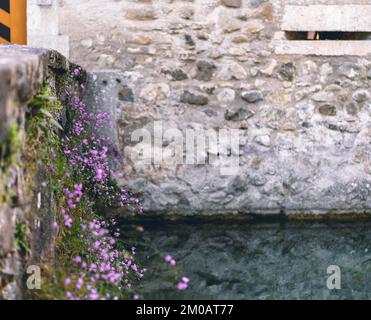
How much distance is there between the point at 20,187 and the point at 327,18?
3.10 m

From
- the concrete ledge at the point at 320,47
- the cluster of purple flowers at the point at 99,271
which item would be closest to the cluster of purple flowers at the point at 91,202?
the cluster of purple flowers at the point at 99,271

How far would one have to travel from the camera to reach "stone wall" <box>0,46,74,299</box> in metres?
2.05

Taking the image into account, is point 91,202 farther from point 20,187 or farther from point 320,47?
point 320,47

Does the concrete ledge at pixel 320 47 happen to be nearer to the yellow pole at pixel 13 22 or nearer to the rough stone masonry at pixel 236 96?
the rough stone masonry at pixel 236 96

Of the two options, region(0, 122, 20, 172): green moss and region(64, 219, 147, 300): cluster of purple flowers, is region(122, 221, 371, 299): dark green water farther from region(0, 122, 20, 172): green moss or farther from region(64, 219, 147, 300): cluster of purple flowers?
region(0, 122, 20, 172): green moss

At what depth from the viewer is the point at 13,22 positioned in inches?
190

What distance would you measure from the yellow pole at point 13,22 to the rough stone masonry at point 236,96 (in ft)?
1.20

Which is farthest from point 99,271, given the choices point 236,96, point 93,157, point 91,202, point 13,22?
point 13,22

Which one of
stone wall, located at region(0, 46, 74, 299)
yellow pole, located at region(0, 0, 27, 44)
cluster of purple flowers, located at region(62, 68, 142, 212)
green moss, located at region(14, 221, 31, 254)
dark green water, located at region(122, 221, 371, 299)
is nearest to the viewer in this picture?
stone wall, located at region(0, 46, 74, 299)

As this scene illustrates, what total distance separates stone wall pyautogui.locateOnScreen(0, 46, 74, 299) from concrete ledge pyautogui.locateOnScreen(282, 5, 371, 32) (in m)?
2.29

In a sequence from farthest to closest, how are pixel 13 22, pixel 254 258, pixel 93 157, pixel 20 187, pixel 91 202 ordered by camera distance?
pixel 13 22, pixel 93 157, pixel 91 202, pixel 254 258, pixel 20 187

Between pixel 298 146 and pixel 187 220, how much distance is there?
1.02m

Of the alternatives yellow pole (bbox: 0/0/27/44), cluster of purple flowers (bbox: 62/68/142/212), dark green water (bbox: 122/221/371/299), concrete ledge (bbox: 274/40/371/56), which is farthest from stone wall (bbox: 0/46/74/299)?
concrete ledge (bbox: 274/40/371/56)
